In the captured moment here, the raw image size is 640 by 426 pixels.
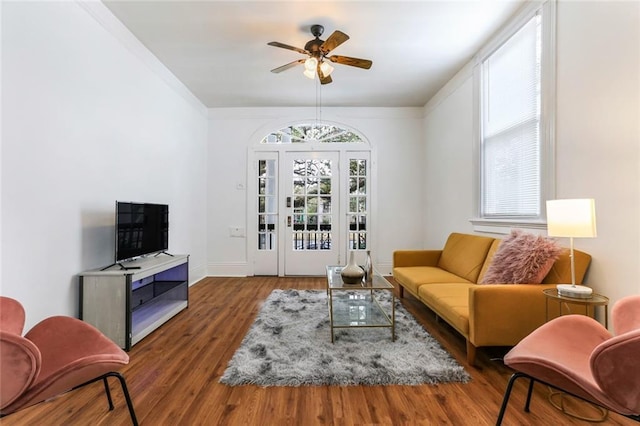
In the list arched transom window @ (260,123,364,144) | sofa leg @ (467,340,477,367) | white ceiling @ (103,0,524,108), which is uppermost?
white ceiling @ (103,0,524,108)

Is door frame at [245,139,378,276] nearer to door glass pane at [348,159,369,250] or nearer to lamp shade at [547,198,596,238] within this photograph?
door glass pane at [348,159,369,250]

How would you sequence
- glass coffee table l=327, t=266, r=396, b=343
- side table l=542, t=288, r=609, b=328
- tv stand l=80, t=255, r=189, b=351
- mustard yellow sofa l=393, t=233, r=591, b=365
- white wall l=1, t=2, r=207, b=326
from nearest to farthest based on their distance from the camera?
side table l=542, t=288, r=609, b=328, white wall l=1, t=2, r=207, b=326, mustard yellow sofa l=393, t=233, r=591, b=365, tv stand l=80, t=255, r=189, b=351, glass coffee table l=327, t=266, r=396, b=343

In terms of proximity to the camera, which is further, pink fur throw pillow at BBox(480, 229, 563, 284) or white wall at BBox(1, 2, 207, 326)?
pink fur throw pillow at BBox(480, 229, 563, 284)

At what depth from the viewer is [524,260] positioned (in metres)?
2.08

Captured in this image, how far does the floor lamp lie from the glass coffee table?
1.13 meters

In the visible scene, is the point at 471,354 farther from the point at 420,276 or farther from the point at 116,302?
the point at 116,302

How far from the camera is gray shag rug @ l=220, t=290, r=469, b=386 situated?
1.87m

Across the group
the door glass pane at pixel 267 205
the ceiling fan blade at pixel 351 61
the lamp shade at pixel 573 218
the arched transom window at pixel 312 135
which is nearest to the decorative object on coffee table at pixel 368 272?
the lamp shade at pixel 573 218

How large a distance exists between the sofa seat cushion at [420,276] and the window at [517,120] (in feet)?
2.40

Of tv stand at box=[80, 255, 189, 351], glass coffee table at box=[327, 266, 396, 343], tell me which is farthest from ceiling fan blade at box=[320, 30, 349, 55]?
tv stand at box=[80, 255, 189, 351]

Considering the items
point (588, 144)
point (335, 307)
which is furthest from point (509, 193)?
point (335, 307)

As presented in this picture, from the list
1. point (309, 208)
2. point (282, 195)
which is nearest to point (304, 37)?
point (282, 195)

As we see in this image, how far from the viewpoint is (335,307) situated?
2.91 meters

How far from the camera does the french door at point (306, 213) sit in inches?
195
